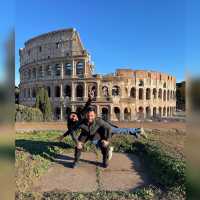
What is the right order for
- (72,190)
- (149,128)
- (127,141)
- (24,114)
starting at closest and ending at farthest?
1. (72,190)
2. (127,141)
3. (149,128)
4. (24,114)

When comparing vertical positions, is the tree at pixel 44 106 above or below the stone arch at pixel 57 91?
below

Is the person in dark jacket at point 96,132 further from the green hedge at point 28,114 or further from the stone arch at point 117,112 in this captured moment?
the green hedge at point 28,114

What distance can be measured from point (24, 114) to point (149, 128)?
31.2ft

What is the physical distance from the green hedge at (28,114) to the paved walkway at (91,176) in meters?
14.4

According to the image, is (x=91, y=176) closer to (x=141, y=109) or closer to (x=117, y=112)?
(x=117, y=112)

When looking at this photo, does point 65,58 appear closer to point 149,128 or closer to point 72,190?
point 149,128

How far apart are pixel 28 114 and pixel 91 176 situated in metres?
16.3

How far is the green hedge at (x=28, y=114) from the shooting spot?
19.8 m

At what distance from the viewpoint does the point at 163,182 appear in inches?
166

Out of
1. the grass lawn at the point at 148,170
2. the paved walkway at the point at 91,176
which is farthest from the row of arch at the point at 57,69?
the paved walkway at the point at 91,176

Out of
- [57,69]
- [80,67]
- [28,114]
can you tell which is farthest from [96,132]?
[28,114]

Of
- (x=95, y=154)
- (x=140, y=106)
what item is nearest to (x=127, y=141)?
(x=95, y=154)

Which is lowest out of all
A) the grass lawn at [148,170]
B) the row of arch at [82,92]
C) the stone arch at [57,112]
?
the grass lawn at [148,170]

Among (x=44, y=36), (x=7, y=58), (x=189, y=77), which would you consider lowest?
(x=189, y=77)
